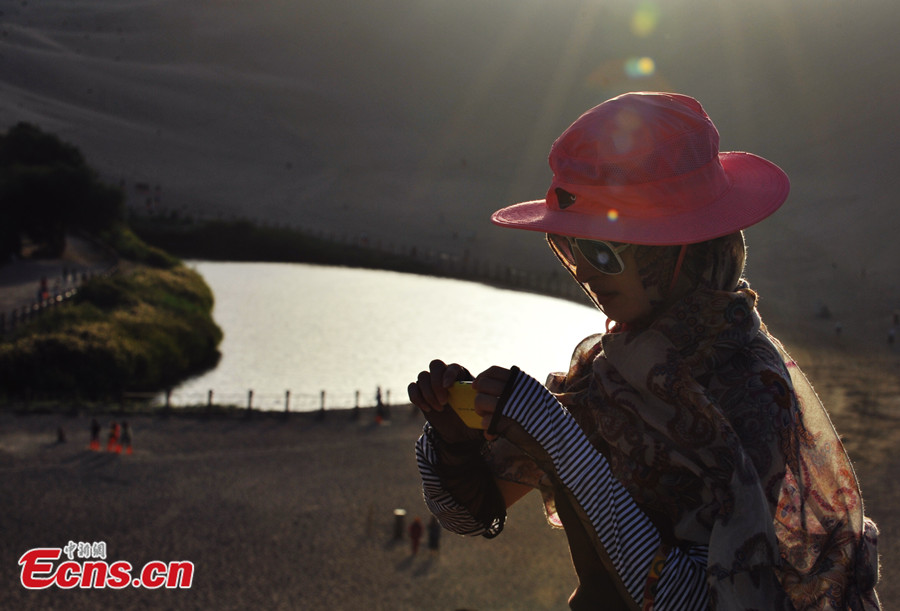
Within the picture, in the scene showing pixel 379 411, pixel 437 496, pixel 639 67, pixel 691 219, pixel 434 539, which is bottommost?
pixel 639 67

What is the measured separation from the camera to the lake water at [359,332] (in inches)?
947

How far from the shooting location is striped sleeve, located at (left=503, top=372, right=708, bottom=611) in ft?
4.68

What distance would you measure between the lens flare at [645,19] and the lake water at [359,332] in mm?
60425

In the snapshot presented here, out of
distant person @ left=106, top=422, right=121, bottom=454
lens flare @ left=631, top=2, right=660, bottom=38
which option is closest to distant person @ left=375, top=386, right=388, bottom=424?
distant person @ left=106, top=422, right=121, bottom=454

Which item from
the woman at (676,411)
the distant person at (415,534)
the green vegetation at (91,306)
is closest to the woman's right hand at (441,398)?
the woman at (676,411)

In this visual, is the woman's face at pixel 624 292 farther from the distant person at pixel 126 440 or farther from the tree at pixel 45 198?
the tree at pixel 45 198

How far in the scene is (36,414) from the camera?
18844mm

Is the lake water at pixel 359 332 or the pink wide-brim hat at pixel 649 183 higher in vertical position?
the pink wide-brim hat at pixel 649 183

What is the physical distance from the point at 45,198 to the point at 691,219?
36268 mm

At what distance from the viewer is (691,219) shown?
1583 mm

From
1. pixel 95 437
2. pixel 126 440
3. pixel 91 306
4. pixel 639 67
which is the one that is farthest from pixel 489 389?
pixel 639 67

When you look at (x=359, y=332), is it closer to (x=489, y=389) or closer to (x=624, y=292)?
(x=624, y=292)

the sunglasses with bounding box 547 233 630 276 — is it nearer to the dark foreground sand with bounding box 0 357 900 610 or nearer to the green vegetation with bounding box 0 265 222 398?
the dark foreground sand with bounding box 0 357 900 610

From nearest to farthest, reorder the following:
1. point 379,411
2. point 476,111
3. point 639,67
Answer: point 379,411 < point 476,111 < point 639,67
